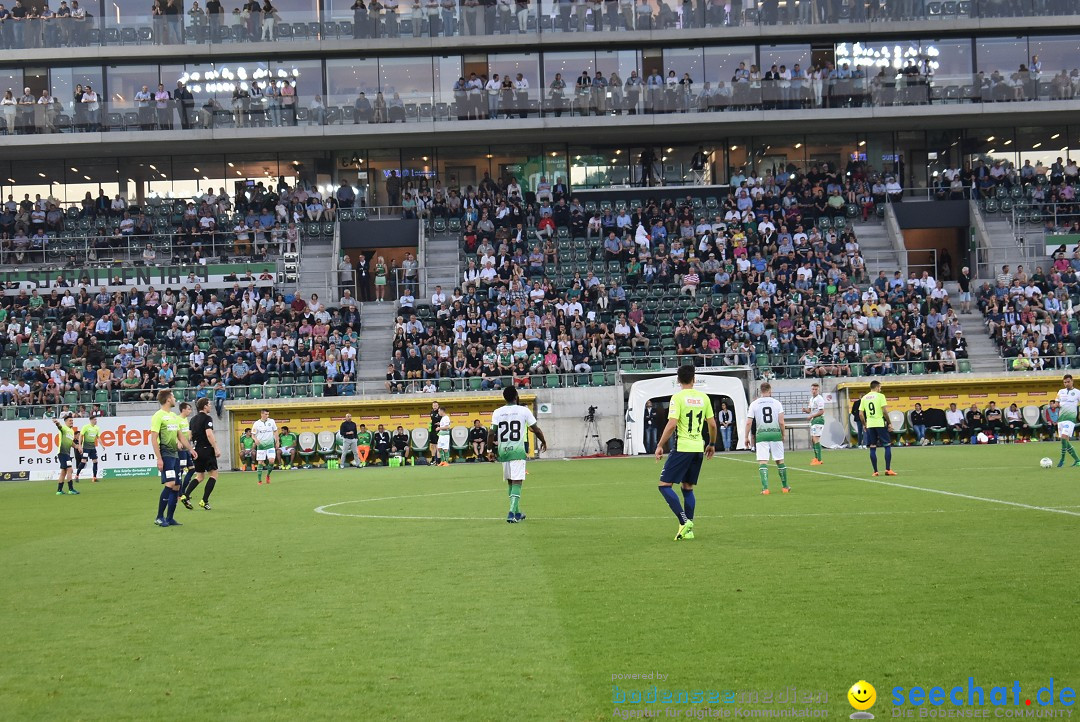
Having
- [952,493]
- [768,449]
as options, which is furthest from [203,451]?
[952,493]

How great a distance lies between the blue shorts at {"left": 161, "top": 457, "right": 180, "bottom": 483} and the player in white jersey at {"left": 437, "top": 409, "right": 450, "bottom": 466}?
66.4 ft

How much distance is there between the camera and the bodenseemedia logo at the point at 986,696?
6.84 m

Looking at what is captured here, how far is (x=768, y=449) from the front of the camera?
22.7m

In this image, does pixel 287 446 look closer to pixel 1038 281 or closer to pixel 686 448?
pixel 686 448

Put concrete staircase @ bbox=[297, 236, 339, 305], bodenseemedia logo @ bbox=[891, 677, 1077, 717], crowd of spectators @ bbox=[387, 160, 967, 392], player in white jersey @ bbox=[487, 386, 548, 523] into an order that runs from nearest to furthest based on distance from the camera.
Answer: bodenseemedia logo @ bbox=[891, 677, 1077, 717] < player in white jersey @ bbox=[487, 386, 548, 523] < crowd of spectators @ bbox=[387, 160, 967, 392] < concrete staircase @ bbox=[297, 236, 339, 305]

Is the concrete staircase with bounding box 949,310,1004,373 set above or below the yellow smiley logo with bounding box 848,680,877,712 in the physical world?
above

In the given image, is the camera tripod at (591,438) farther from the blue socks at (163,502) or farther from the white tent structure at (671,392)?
the blue socks at (163,502)

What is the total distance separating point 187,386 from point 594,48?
26.0 meters

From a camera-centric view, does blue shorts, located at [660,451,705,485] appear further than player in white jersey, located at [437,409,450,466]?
No

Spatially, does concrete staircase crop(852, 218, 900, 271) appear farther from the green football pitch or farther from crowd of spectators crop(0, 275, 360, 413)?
the green football pitch

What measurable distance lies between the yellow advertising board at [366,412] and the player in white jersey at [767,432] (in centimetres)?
1971

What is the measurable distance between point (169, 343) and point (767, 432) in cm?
3026

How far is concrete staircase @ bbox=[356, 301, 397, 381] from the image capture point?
152ft

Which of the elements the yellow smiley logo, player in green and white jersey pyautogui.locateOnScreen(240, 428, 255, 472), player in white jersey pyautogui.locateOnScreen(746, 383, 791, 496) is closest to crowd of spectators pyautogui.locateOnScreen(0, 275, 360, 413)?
player in green and white jersey pyautogui.locateOnScreen(240, 428, 255, 472)
